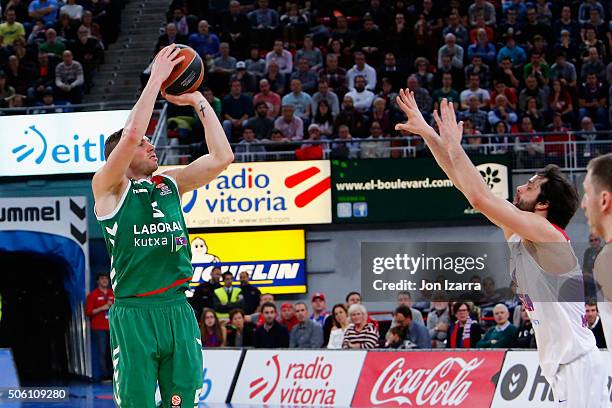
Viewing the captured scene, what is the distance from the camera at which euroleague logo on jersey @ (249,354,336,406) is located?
12906mm

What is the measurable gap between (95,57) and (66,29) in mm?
799

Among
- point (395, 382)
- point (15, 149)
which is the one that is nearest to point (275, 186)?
point (15, 149)

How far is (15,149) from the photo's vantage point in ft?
56.2

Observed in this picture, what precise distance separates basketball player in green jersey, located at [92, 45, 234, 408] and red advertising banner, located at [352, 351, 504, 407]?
6.81 metres

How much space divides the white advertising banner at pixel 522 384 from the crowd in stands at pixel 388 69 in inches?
213

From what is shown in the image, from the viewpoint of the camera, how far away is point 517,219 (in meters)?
4.89

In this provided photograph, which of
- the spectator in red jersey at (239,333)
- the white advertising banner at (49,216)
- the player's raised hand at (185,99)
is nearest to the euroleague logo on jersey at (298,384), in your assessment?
the spectator in red jersey at (239,333)

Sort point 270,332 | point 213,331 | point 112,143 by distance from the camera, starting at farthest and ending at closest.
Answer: point 213,331
point 270,332
point 112,143

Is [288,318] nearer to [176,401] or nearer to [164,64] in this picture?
[176,401]

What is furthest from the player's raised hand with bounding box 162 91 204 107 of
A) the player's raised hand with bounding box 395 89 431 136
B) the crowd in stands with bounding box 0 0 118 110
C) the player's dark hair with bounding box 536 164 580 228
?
the crowd in stands with bounding box 0 0 118 110

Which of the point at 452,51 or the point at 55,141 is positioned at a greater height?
the point at 452,51

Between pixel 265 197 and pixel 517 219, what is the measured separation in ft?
42.1

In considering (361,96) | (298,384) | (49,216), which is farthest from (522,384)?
(49,216)

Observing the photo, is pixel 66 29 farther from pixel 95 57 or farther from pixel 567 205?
pixel 567 205
